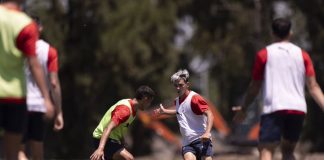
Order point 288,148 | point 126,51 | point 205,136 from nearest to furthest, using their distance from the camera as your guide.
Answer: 1. point 288,148
2. point 205,136
3. point 126,51

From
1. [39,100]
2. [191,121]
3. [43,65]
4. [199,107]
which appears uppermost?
[43,65]

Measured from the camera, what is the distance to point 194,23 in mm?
35375

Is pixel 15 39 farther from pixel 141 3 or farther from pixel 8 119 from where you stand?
pixel 141 3

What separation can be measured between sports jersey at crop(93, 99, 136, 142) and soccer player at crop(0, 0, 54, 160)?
4205mm

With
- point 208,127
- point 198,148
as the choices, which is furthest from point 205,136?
point 198,148

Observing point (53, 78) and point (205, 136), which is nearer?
point (53, 78)

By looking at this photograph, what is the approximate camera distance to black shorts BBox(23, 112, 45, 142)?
12.3 m

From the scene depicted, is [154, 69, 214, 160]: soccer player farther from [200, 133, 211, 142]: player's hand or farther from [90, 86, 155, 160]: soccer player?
[90, 86, 155, 160]: soccer player

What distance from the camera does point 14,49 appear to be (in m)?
9.39

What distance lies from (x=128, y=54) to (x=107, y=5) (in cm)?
216

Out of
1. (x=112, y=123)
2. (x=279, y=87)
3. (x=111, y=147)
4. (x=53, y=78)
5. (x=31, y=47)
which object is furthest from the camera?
(x=111, y=147)

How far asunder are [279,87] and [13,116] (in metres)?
3.67

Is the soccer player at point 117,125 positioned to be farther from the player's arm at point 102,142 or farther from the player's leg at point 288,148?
the player's leg at point 288,148

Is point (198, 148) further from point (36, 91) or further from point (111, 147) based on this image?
point (36, 91)
